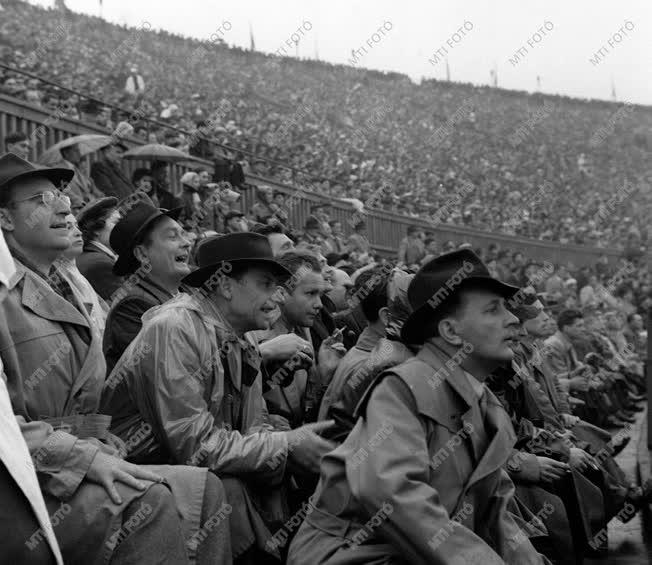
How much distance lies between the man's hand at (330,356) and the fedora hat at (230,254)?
107 cm

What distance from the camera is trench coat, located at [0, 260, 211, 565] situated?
135 inches

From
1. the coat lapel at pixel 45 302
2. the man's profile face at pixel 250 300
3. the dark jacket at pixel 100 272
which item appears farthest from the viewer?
the dark jacket at pixel 100 272

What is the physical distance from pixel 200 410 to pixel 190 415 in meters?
0.05

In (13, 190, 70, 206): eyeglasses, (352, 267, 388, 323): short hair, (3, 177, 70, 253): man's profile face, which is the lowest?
(352, 267, 388, 323): short hair

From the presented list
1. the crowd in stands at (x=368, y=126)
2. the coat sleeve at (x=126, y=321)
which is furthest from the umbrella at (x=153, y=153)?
the coat sleeve at (x=126, y=321)

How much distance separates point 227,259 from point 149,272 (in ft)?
3.47

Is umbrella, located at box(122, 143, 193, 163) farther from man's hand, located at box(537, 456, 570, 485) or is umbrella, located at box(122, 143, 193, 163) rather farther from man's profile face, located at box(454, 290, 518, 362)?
man's profile face, located at box(454, 290, 518, 362)

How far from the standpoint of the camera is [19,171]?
4258mm

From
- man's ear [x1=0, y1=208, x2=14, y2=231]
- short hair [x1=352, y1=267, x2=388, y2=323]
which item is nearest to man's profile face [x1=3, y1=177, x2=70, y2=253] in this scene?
man's ear [x1=0, y1=208, x2=14, y2=231]

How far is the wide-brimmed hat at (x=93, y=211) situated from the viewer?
23.3 ft

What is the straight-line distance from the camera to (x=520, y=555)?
3.93 metres

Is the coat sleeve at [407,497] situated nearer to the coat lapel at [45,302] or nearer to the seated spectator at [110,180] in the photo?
the coat lapel at [45,302]

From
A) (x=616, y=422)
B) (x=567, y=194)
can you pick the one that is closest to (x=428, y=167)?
(x=567, y=194)

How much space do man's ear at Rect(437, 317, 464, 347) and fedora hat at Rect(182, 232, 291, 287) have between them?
1203mm
